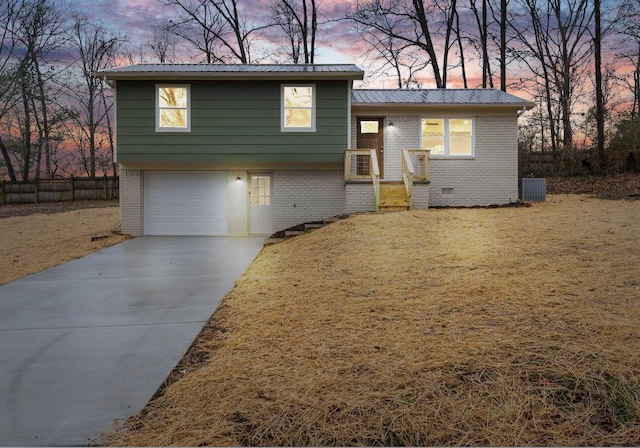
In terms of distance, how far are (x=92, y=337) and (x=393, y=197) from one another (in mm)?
10023

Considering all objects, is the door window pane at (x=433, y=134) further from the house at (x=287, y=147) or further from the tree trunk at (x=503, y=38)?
the tree trunk at (x=503, y=38)

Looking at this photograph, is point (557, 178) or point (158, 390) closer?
point (158, 390)

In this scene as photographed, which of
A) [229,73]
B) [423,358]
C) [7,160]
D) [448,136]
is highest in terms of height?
[229,73]

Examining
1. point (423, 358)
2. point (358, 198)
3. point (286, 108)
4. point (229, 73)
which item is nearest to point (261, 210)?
point (286, 108)

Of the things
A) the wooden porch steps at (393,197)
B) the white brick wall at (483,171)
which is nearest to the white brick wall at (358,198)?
the wooden porch steps at (393,197)

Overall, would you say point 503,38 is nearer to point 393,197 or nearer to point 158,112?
point 393,197

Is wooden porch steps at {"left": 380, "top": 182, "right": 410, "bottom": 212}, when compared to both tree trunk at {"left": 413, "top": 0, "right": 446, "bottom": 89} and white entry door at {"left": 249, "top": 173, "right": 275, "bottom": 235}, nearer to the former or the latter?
white entry door at {"left": 249, "top": 173, "right": 275, "bottom": 235}

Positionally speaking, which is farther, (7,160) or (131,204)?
(7,160)

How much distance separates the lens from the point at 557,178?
22.3 metres

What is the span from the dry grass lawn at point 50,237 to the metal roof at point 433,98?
899 cm

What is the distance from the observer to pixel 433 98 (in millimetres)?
15492

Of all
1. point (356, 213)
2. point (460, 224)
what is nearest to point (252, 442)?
point (460, 224)

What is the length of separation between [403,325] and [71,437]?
2771 millimetres

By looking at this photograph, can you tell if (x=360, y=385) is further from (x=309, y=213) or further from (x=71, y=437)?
(x=309, y=213)
